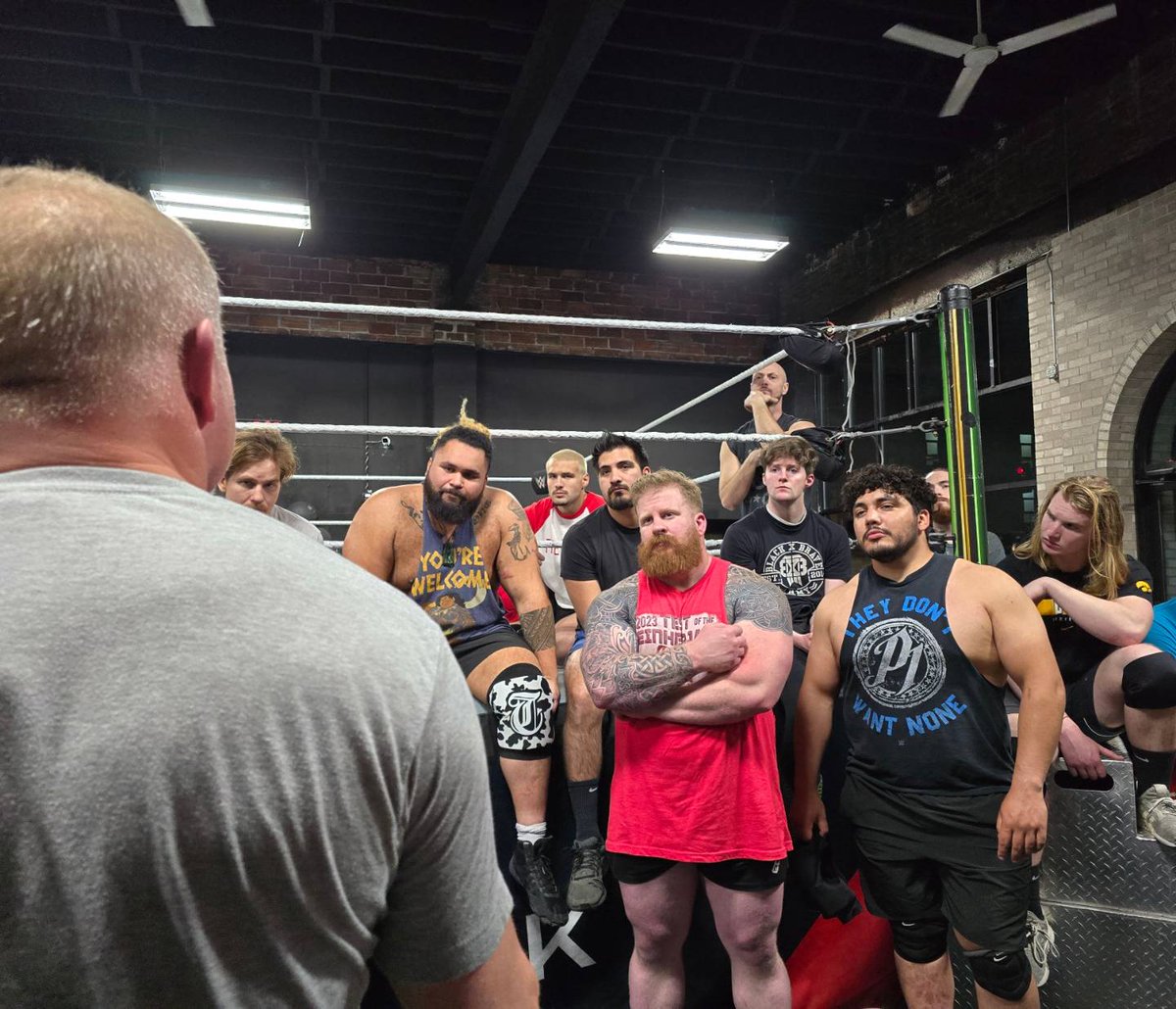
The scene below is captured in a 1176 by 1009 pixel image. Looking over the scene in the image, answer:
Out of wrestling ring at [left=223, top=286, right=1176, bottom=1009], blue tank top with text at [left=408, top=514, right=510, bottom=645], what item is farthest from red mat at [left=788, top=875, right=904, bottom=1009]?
blue tank top with text at [left=408, top=514, right=510, bottom=645]

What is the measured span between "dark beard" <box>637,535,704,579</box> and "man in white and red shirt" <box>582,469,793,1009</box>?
0.21m

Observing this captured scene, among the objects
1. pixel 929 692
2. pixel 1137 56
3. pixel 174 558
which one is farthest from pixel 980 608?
pixel 1137 56

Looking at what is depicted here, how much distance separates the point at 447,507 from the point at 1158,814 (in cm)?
231

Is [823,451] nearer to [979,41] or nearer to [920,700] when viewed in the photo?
[920,700]

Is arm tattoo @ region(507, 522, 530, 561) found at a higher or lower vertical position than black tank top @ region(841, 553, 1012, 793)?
higher

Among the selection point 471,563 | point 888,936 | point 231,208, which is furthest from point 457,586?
point 231,208

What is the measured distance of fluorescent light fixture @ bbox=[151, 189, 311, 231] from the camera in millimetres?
6477

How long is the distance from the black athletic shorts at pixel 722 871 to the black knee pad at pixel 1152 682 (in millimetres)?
1223

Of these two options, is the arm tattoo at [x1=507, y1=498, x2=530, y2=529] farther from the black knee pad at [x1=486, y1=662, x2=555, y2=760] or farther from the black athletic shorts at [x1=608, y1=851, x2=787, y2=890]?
the black athletic shorts at [x1=608, y1=851, x2=787, y2=890]

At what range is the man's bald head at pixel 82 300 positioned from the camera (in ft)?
1.95

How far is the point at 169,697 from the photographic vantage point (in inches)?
21.7

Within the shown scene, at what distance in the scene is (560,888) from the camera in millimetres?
2570

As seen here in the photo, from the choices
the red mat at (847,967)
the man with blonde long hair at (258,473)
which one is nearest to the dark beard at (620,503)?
the man with blonde long hair at (258,473)

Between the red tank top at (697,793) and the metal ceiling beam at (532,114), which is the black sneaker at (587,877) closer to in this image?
the red tank top at (697,793)
